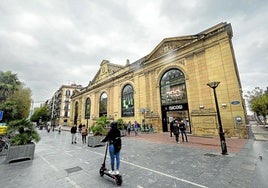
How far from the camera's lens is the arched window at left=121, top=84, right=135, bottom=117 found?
73.5ft

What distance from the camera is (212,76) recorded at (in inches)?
524

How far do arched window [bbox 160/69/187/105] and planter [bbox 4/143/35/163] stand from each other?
1453 centimetres

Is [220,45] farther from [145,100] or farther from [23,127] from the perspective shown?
[23,127]

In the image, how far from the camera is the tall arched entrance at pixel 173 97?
15.8 m

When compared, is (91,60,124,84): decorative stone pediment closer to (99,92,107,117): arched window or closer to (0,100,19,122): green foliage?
(99,92,107,117): arched window

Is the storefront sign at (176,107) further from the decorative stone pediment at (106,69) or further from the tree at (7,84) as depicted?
the tree at (7,84)

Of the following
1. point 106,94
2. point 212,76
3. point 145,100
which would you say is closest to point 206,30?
point 212,76

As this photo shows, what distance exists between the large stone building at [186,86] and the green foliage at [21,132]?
1370 cm

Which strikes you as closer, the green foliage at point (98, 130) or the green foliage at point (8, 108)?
the green foliage at point (98, 130)

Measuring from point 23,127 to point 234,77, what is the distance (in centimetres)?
1638

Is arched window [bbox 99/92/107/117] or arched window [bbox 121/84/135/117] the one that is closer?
arched window [bbox 121/84/135/117]

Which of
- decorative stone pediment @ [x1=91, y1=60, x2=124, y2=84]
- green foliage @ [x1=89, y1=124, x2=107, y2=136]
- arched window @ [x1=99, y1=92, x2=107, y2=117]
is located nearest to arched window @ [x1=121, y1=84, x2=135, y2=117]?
arched window @ [x1=99, y1=92, x2=107, y2=117]

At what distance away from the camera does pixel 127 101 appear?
23.4 meters

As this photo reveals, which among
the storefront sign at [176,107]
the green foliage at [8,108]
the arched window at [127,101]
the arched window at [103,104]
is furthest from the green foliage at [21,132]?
the arched window at [103,104]
